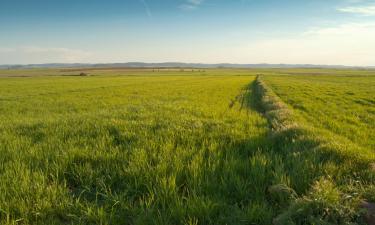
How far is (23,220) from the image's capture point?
303cm

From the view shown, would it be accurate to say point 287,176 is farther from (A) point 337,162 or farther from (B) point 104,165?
(B) point 104,165

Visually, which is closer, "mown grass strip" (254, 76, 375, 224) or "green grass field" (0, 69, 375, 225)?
"mown grass strip" (254, 76, 375, 224)

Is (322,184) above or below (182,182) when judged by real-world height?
above

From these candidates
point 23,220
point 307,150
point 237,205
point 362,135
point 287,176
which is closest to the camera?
point 23,220

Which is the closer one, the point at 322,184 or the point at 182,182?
the point at 322,184

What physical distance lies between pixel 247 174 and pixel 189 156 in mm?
1202

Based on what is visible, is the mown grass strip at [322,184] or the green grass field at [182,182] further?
the green grass field at [182,182]

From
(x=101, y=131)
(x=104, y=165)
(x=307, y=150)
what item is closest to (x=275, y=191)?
(x=307, y=150)

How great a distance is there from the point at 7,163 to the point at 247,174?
4.36 meters

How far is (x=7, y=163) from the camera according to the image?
15.0ft

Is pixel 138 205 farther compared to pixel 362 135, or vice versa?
pixel 362 135

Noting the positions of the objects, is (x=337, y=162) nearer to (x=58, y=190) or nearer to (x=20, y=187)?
(x=58, y=190)

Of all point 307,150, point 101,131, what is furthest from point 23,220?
point 307,150

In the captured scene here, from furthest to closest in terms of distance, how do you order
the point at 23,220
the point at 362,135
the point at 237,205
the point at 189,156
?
the point at 362,135
the point at 189,156
the point at 237,205
the point at 23,220
